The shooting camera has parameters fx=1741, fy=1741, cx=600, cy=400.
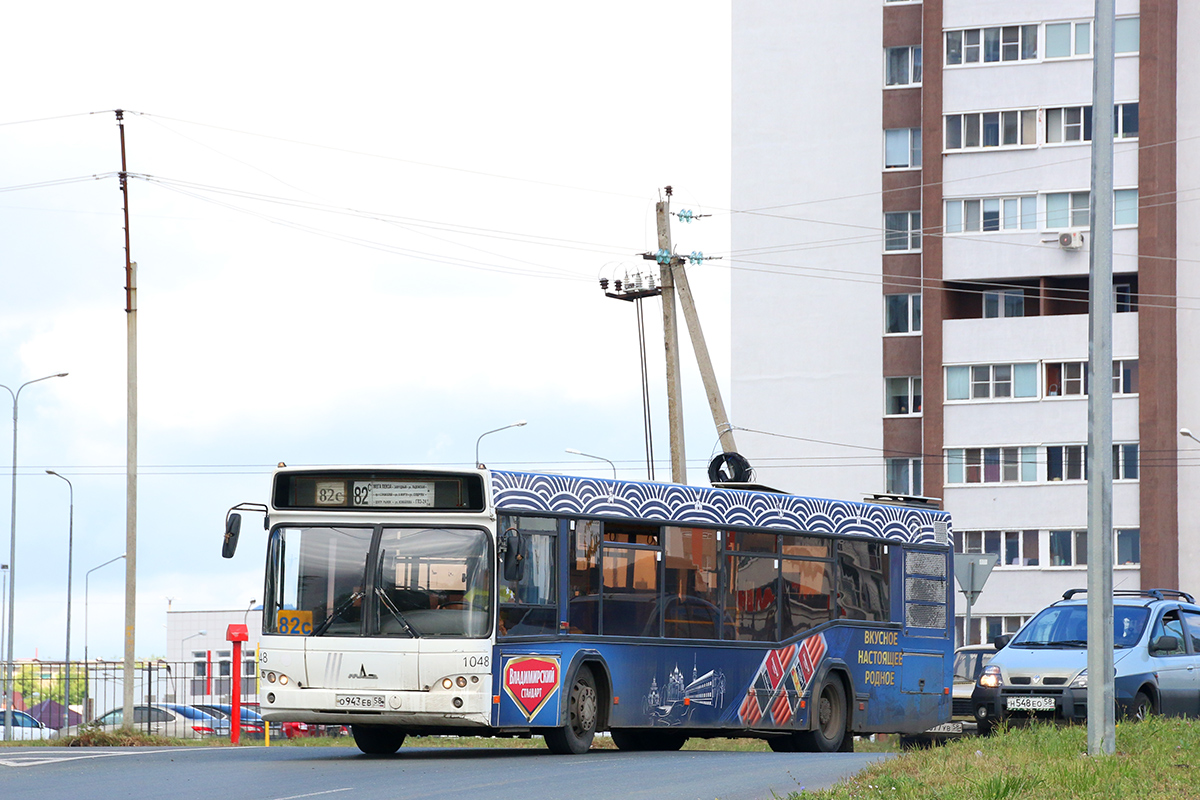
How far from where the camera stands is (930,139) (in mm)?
62031

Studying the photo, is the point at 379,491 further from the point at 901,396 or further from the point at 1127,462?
the point at 901,396

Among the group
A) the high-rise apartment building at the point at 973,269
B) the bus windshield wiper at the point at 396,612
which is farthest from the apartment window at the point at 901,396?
the bus windshield wiper at the point at 396,612

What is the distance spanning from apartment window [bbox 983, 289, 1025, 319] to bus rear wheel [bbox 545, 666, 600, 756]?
4654cm

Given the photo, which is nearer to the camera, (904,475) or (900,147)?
(904,475)

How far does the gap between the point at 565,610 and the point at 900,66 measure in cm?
→ 4999

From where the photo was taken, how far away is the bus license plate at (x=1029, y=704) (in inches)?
786

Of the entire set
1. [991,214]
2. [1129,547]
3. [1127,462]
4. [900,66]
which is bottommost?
[1129,547]

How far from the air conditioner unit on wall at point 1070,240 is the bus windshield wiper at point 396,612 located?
4745 cm

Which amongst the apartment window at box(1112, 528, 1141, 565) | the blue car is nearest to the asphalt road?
the blue car

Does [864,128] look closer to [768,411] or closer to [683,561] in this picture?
[768,411]

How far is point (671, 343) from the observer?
113 ft

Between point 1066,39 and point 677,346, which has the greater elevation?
point 1066,39

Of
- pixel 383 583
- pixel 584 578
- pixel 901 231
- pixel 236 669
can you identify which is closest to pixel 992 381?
pixel 901 231

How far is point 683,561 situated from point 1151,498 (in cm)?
4343
